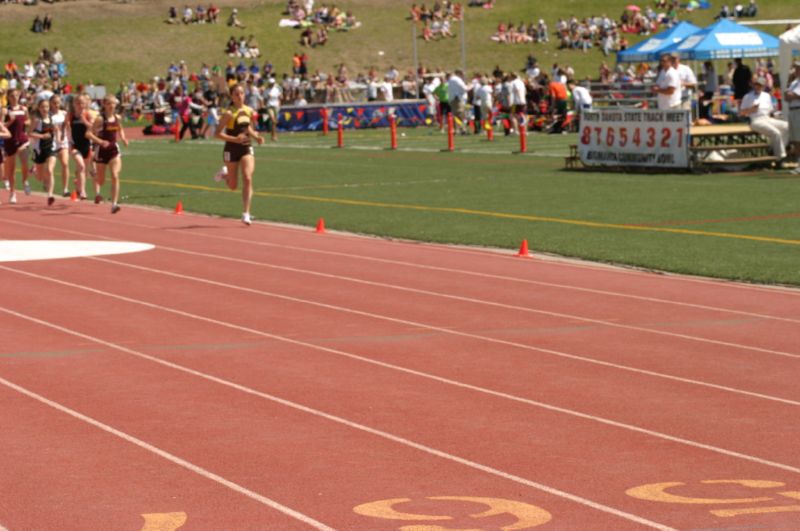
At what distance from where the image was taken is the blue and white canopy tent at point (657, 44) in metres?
44.8

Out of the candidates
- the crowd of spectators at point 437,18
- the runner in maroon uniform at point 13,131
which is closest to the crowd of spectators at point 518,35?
the crowd of spectators at point 437,18

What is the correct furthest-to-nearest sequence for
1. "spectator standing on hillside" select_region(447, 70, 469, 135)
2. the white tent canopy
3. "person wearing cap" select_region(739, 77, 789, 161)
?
"spectator standing on hillside" select_region(447, 70, 469, 135)
the white tent canopy
"person wearing cap" select_region(739, 77, 789, 161)

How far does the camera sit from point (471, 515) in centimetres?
704

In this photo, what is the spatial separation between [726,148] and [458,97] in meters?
20.0

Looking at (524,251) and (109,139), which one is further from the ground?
(109,139)

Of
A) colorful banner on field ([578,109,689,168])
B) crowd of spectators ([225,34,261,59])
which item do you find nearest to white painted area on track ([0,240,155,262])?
colorful banner on field ([578,109,689,168])

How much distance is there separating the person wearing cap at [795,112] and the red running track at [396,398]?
12305 millimetres

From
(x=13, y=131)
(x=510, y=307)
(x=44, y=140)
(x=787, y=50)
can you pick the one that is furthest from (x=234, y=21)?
(x=510, y=307)

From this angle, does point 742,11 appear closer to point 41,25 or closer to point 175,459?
point 41,25

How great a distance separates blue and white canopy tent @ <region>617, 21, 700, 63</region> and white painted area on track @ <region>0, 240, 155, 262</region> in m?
27.0

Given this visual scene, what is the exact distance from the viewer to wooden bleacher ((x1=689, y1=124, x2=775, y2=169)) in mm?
29672

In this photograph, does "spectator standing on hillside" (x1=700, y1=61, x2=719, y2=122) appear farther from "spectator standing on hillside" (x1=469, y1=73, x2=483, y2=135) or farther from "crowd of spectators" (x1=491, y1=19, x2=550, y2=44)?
"crowd of spectators" (x1=491, y1=19, x2=550, y2=44)

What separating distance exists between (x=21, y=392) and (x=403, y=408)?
8.03ft

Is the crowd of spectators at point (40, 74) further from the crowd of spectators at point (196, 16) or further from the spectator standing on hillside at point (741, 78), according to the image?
the spectator standing on hillside at point (741, 78)
